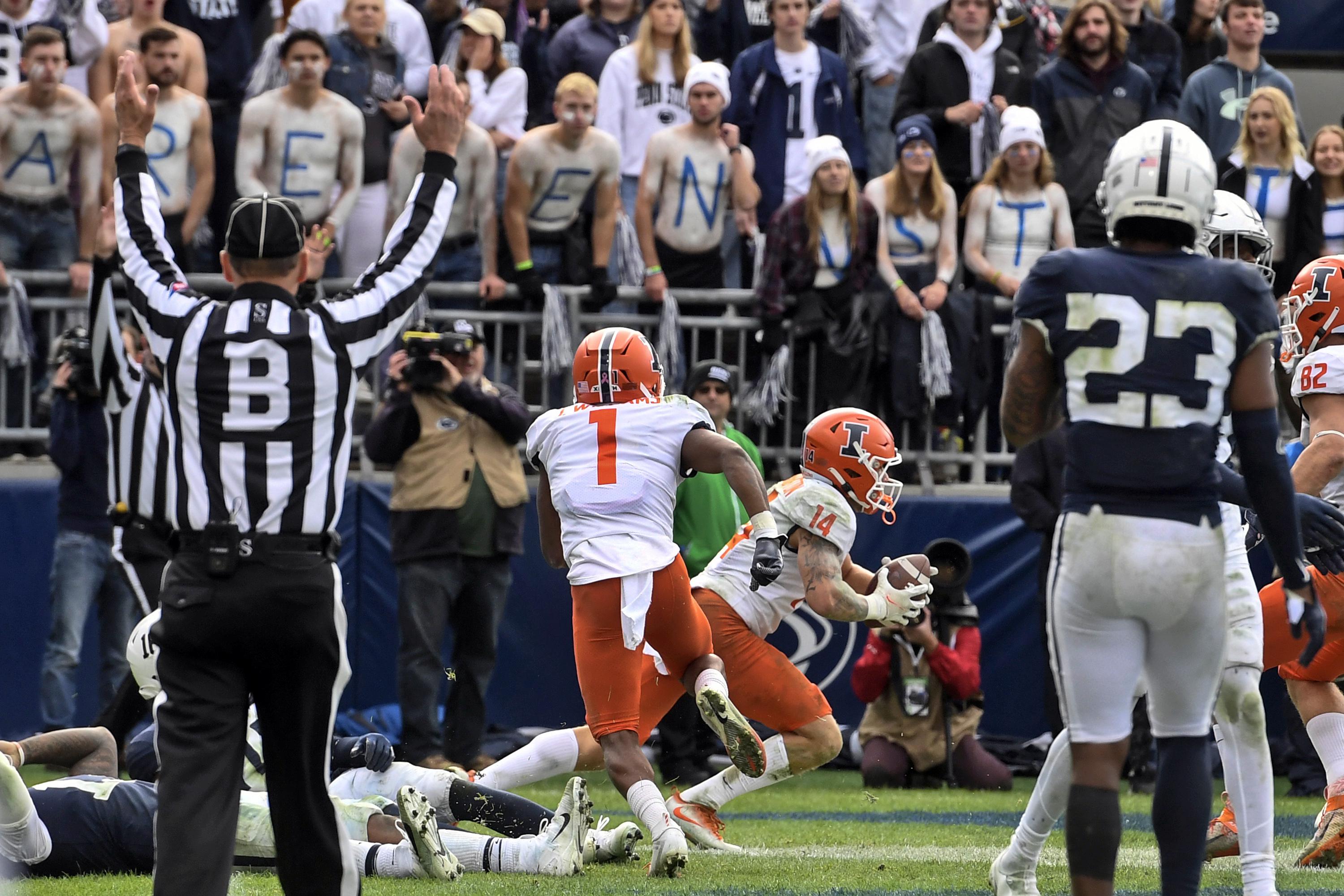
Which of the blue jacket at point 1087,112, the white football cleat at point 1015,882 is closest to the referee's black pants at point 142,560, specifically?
the white football cleat at point 1015,882

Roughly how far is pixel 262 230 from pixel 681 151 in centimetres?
681

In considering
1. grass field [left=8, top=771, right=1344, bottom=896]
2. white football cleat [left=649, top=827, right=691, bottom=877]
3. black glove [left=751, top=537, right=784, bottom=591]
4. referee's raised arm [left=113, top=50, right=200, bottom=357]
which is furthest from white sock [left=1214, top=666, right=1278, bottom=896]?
referee's raised arm [left=113, top=50, right=200, bottom=357]

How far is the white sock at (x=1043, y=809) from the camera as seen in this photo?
5.30 m

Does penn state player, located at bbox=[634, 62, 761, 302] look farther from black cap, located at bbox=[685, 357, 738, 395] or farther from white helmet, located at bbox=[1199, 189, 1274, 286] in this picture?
white helmet, located at bbox=[1199, 189, 1274, 286]

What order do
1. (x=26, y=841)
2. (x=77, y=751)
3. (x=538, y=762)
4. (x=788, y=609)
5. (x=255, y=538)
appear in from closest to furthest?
(x=255, y=538)
(x=26, y=841)
(x=77, y=751)
(x=538, y=762)
(x=788, y=609)

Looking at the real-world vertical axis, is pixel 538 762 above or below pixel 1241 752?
below

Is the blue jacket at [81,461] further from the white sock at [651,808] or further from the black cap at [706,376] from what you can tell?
the white sock at [651,808]

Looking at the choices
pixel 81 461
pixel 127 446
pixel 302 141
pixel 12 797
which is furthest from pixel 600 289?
pixel 12 797

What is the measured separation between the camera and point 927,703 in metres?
10.2

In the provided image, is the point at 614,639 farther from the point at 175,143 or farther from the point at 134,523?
the point at 175,143

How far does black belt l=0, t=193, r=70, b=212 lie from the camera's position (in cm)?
1060

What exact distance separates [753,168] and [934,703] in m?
3.66

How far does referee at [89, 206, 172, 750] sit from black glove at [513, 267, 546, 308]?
7.37 ft

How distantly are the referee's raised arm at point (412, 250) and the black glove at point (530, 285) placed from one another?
5730 millimetres
